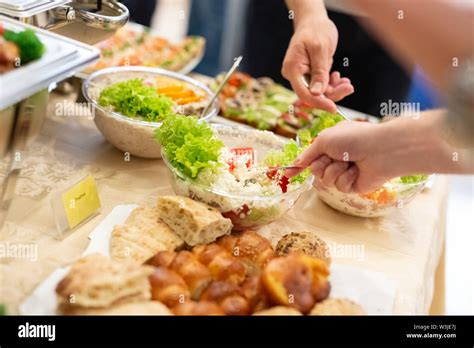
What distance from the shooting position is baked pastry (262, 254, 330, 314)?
4.62 ft

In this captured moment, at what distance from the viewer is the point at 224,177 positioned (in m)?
1.81

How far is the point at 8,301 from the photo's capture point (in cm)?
142

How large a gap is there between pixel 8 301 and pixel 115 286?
0.29 metres

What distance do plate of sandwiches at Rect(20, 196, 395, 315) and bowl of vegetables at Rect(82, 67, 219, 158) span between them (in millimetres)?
353

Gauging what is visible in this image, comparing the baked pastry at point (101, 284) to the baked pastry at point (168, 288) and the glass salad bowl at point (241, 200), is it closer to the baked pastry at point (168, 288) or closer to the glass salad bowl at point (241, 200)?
the baked pastry at point (168, 288)

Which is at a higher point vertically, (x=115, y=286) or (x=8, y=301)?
(x=115, y=286)

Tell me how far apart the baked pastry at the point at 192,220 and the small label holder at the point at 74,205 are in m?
0.23

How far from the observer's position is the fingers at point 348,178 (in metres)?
1.71

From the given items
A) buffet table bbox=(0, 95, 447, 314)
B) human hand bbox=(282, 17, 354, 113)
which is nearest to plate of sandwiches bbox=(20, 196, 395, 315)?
buffet table bbox=(0, 95, 447, 314)

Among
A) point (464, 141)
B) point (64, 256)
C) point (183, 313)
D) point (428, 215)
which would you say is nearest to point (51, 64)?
point (64, 256)

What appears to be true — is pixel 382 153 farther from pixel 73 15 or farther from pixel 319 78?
pixel 73 15

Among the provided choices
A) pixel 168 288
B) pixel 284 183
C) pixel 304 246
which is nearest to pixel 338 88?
pixel 284 183

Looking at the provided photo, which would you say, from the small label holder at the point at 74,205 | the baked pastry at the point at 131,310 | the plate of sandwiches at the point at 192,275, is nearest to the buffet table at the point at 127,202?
the small label holder at the point at 74,205
